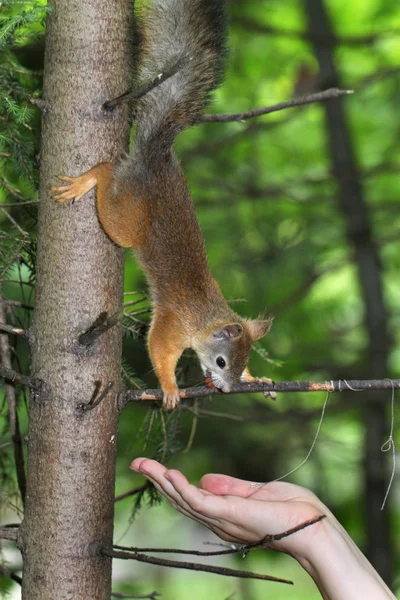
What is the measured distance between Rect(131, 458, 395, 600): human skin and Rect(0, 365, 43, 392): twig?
330mm

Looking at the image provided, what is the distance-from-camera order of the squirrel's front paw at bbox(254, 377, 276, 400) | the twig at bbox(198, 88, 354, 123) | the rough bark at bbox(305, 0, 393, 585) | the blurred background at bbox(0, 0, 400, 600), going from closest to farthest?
the twig at bbox(198, 88, 354, 123)
the squirrel's front paw at bbox(254, 377, 276, 400)
the blurred background at bbox(0, 0, 400, 600)
the rough bark at bbox(305, 0, 393, 585)

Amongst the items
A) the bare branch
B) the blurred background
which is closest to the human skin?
the blurred background

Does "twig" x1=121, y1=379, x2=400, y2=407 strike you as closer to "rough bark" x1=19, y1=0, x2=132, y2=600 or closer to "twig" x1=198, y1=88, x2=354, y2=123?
"rough bark" x1=19, y1=0, x2=132, y2=600

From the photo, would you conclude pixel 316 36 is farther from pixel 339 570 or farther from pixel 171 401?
pixel 339 570

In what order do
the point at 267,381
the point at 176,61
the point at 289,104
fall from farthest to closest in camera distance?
the point at 267,381, the point at 176,61, the point at 289,104

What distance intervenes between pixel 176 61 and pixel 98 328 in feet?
3.35

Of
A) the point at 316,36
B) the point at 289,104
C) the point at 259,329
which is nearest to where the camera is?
the point at 289,104

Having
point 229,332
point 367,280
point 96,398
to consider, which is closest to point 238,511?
point 96,398

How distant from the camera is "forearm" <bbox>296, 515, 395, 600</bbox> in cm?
177

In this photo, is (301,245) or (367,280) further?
(367,280)

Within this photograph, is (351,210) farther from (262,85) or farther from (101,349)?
(101,349)

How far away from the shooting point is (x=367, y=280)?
5.08 metres

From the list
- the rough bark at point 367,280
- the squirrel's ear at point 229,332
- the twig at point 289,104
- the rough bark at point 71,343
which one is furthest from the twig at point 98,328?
the rough bark at point 367,280

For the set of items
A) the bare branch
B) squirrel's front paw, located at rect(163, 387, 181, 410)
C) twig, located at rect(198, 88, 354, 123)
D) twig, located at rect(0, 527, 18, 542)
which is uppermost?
the bare branch
